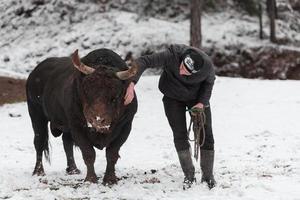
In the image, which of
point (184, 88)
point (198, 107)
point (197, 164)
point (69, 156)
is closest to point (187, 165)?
point (198, 107)

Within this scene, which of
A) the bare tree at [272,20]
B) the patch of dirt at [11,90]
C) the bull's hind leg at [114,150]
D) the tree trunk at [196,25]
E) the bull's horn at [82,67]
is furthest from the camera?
the bare tree at [272,20]

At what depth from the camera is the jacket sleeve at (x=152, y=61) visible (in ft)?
20.9

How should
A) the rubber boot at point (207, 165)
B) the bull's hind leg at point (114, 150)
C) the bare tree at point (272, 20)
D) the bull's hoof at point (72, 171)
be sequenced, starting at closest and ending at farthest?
the rubber boot at point (207, 165), the bull's hind leg at point (114, 150), the bull's hoof at point (72, 171), the bare tree at point (272, 20)

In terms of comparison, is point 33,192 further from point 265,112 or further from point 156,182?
point 265,112

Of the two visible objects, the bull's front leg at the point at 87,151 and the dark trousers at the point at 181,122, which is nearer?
the dark trousers at the point at 181,122

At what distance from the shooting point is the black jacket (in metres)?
6.38

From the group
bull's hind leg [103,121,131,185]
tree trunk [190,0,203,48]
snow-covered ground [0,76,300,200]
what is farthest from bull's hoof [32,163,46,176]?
tree trunk [190,0,203,48]

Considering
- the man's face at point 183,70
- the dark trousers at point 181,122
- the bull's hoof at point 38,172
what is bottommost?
the bull's hoof at point 38,172

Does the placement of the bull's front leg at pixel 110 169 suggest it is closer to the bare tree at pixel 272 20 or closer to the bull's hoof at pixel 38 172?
the bull's hoof at pixel 38 172

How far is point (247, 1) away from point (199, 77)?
19113 mm

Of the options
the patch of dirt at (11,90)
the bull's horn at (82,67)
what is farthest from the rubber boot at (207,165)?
the patch of dirt at (11,90)

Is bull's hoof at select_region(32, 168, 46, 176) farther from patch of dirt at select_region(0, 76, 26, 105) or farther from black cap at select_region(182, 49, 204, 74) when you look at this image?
patch of dirt at select_region(0, 76, 26, 105)

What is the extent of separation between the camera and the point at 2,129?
1380cm

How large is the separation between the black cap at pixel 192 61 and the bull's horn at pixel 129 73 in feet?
1.94
